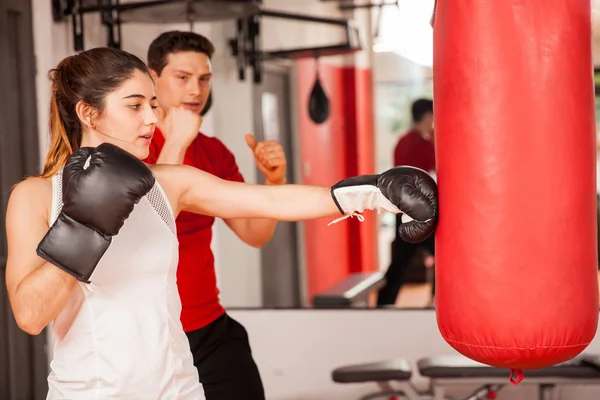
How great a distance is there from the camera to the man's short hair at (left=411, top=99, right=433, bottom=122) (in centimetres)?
475

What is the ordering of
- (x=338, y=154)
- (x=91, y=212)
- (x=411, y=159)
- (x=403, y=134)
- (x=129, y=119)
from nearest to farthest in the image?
(x=91, y=212) → (x=129, y=119) → (x=411, y=159) → (x=403, y=134) → (x=338, y=154)

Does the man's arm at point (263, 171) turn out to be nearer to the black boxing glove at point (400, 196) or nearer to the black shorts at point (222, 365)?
the black shorts at point (222, 365)

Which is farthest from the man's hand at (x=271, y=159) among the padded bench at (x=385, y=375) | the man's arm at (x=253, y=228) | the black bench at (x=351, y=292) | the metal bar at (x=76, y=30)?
the black bench at (x=351, y=292)

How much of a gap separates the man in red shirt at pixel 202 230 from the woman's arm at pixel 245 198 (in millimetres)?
294

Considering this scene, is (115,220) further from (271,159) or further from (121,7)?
(121,7)

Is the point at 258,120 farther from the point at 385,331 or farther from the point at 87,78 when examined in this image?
the point at 87,78

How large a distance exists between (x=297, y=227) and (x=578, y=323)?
3498 millimetres

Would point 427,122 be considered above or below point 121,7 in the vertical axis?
below

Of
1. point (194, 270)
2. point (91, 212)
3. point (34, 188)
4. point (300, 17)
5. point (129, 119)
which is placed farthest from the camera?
point (300, 17)

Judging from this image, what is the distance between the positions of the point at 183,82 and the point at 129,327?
999 mm

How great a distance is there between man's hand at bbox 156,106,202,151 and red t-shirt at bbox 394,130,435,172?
8.55 ft

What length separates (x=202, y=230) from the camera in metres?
2.33

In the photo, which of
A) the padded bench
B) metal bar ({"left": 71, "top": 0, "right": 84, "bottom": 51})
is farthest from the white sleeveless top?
metal bar ({"left": 71, "top": 0, "right": 84, "bottom": 51})

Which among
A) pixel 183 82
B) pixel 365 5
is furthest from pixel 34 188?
pixel 365 5
